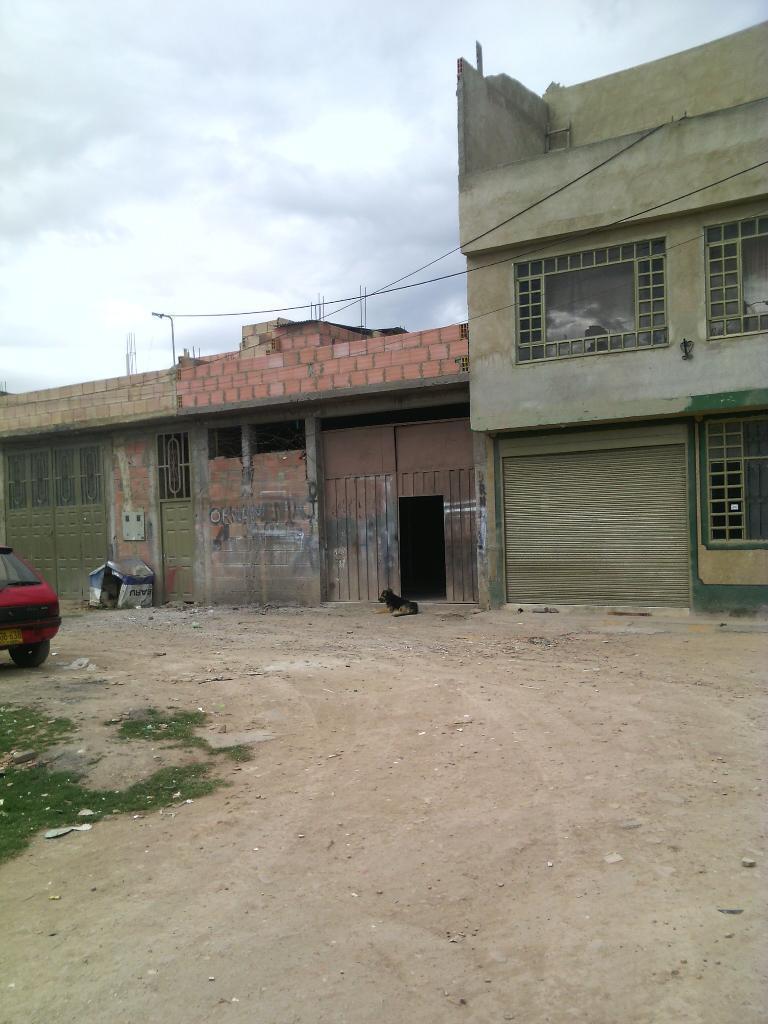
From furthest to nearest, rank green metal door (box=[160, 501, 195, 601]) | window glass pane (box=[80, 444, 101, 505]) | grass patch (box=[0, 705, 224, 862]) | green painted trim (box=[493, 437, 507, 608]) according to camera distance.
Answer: window glass pane (box=[80, 444, 101, 505]) → green metal door (box=[160, 501, 195, 601]) → green painted trim (box=[493, 437, 507, 608]) → grass patch (box=[0, 705, 224, 862])

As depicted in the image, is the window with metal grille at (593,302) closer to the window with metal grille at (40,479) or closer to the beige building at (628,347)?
the beige building at (628,347)

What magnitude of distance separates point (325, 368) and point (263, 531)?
3.48 m

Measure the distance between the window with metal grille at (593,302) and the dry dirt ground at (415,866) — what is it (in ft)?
21.0

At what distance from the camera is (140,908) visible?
3.82m

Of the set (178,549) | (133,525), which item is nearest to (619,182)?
(178,549)

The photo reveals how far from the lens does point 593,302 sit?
13328 mm

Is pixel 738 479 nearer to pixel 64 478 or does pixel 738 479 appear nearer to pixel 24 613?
pixel 24 613

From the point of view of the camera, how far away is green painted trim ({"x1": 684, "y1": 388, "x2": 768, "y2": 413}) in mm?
11898

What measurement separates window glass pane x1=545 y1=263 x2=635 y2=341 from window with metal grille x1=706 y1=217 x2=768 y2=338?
1.19m

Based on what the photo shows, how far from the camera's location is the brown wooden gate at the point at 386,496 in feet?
49.2

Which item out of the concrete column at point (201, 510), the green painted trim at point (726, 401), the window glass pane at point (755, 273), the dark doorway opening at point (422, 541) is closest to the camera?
the green painted trim at point (726, 401)

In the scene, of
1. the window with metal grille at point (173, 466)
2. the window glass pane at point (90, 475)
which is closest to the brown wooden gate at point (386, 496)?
the window with metal grille at point (173, 466)

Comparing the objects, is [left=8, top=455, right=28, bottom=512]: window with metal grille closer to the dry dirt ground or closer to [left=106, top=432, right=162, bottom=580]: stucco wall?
[left=106, top=432, right=162, bottom=580]: stucco wall

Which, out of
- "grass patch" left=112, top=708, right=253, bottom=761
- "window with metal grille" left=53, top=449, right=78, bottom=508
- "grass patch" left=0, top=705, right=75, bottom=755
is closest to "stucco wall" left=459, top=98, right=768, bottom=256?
"grass patch" left=112, top=708, right=253, bottom=761
